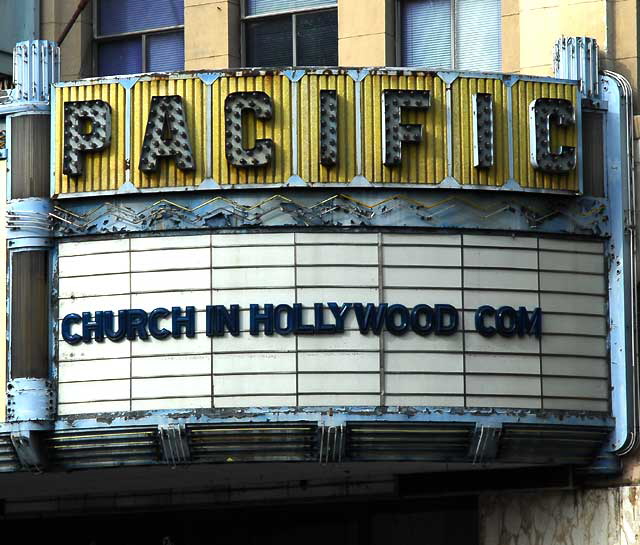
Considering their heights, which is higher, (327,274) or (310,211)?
(310,211)

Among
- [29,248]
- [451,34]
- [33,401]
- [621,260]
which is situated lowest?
[33,401]

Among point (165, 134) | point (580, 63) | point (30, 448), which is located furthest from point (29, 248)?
point (580, 63)

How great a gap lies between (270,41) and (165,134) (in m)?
6.52

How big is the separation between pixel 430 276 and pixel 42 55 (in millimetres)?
7039

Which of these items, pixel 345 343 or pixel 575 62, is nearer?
pixel 345 343

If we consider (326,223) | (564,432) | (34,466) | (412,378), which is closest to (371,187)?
(326,223)

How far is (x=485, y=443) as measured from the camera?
1057 inches

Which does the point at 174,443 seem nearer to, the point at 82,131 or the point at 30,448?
the point at 30,448

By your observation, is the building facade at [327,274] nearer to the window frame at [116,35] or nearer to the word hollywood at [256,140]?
the word hollywood at [256,140]

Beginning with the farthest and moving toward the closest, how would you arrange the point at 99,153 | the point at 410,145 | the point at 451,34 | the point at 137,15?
the point at 137,15
the point at 451,34
the point at 99,153
the point at 410,145

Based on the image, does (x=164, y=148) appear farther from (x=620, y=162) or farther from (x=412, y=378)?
(x=620, y=162)

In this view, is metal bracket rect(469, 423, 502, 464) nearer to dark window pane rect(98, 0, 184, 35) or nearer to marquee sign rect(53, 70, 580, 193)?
marquee sign rect(53, 70, 580, 193)

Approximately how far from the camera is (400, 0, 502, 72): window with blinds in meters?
31.4

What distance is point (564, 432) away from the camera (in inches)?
1075
